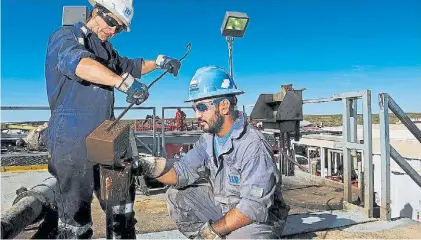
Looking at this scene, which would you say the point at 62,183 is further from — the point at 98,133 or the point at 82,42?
the point at 82,42

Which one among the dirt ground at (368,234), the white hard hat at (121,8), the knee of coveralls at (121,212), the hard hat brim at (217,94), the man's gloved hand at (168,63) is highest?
the white hard hat at (121,8)

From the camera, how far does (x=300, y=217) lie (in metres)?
4.07

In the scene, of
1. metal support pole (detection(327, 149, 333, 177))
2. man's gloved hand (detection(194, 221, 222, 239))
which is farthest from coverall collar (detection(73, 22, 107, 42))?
metal support pole (detection(327, 149, 333, 177))

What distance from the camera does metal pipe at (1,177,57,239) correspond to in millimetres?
2765

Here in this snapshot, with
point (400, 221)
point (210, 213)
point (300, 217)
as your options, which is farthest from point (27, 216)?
point (400, 221)

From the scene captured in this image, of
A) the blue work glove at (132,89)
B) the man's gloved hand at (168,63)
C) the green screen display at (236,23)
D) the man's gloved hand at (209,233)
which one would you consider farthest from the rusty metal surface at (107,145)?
the green screen display at (236,23)

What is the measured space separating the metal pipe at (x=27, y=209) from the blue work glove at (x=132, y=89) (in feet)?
4.12

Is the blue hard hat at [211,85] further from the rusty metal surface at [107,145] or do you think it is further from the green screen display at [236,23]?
the green screen display at [236,23]

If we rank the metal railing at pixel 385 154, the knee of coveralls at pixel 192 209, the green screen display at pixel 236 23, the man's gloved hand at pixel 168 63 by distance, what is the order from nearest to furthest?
the knee of coveralls at pixel 192 209, the man's gloved hand at pixel 168 63, the metal railing at pixel 385 154, the green screen display at pixel 236 23

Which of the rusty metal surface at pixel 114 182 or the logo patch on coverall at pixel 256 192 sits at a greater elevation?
the rusty metal surface at pixel 114 182

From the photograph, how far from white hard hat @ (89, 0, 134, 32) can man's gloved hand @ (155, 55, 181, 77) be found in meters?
0.52

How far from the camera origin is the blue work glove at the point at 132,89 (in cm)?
229

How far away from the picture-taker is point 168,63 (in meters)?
3.24

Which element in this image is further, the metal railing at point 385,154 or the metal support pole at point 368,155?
the metal support pole at point 368,155
